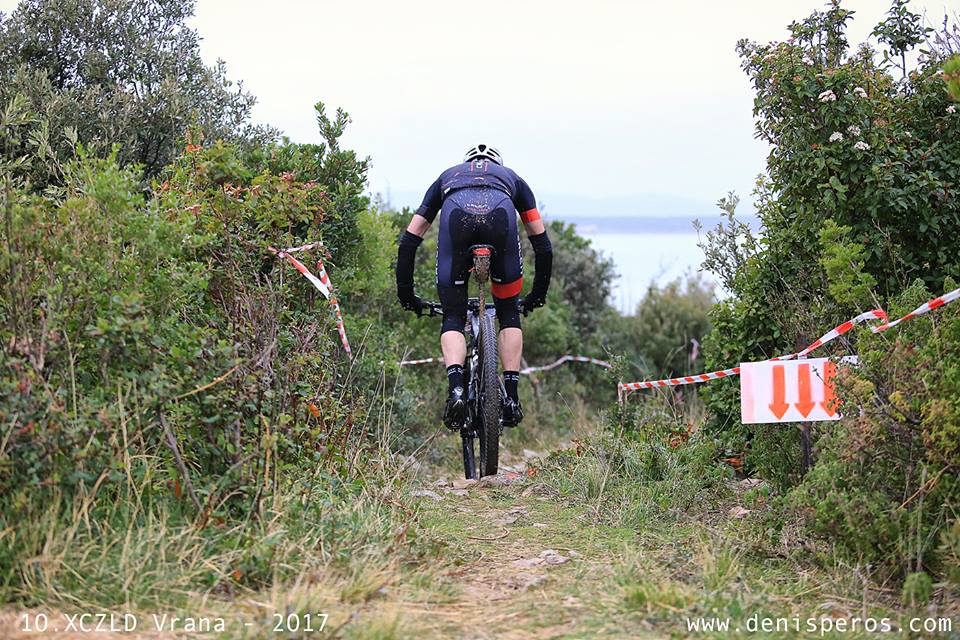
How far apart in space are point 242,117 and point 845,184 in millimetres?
4510

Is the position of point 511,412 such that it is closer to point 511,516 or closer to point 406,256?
point 511,516

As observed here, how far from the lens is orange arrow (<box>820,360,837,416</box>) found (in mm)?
4469

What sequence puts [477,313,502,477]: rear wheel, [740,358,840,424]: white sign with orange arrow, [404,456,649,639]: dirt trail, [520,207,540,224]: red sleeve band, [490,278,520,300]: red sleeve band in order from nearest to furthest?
1. [404,456,649,639]: dirt trail
2. [740,358,840,424]: white sign with orange arrow
3. [477,313,502,477]: rear wheel
4. [490,278,520,300]: red sleeve band
5. [520,207,540,224]: red sleeve band

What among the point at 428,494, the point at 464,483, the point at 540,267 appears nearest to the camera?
the point at 428,494

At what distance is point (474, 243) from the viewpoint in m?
6.13

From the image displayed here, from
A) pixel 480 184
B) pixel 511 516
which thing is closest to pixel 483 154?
pixel 480 184

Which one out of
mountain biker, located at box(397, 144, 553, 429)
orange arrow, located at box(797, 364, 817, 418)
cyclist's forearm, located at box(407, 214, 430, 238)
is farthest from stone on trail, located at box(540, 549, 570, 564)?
cyclist's forearm, located at box(407, 214, 430, 238)

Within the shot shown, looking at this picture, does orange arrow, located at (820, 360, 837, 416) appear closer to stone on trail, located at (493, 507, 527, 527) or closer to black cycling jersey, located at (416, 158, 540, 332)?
stone on trail, located at (493, 507, 527, 527)

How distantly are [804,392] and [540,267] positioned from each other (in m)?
2.34

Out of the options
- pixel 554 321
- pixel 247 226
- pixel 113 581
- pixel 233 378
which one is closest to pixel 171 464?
pixel 233 378

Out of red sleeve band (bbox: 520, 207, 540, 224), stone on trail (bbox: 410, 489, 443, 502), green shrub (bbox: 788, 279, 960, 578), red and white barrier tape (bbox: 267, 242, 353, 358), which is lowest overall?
stone on trail (bbox: 410, 489, 443, 502)

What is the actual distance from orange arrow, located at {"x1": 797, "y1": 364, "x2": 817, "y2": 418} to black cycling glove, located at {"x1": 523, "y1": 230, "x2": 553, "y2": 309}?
218 cm

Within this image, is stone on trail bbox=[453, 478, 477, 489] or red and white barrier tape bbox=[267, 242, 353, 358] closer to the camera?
red and white barrier tape bbox=[267, 242, 353, 358]

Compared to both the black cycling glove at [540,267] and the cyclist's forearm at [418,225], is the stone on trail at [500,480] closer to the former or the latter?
the black cycling glove at [540,267]
